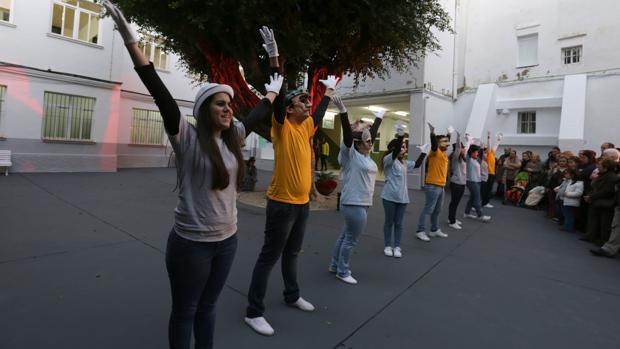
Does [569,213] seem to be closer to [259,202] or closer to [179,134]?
[259,202]

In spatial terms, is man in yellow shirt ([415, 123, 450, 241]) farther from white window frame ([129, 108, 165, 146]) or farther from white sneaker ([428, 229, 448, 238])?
white window frame ([129, 108, 165, 146])

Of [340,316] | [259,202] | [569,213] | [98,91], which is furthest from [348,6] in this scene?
[98,91]

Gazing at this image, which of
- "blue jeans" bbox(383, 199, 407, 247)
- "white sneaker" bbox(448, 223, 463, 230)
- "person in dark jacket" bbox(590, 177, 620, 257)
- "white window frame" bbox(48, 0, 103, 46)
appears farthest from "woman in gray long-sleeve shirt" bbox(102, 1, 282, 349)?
"white window frame" bbox(48, 0, 103, 46)

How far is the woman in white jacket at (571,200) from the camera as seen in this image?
6834 millimetres

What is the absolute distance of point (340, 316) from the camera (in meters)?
2.92

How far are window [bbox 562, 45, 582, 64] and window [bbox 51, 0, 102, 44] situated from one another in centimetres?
1754

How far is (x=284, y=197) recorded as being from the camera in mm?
2662

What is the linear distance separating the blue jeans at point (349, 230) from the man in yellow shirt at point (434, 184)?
2.44m

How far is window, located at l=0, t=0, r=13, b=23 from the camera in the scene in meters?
10.6

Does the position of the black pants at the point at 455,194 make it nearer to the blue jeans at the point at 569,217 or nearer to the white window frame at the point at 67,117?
the blue jeans at the point at 569,217

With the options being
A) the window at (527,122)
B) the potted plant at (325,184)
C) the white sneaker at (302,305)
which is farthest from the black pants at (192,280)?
the window at (527,122)

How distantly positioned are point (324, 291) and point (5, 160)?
12.0 metres

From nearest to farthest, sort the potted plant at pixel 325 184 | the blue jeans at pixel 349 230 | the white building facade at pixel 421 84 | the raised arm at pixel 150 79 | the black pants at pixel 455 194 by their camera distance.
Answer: the raised arm at pixel 150 79 < the blue jeans at pixel 349 230 < the black pants at pixel 455 194 < the potted plant at pixel 325 184 < the white building facade at pixel 421 84

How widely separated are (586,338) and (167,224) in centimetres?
551
